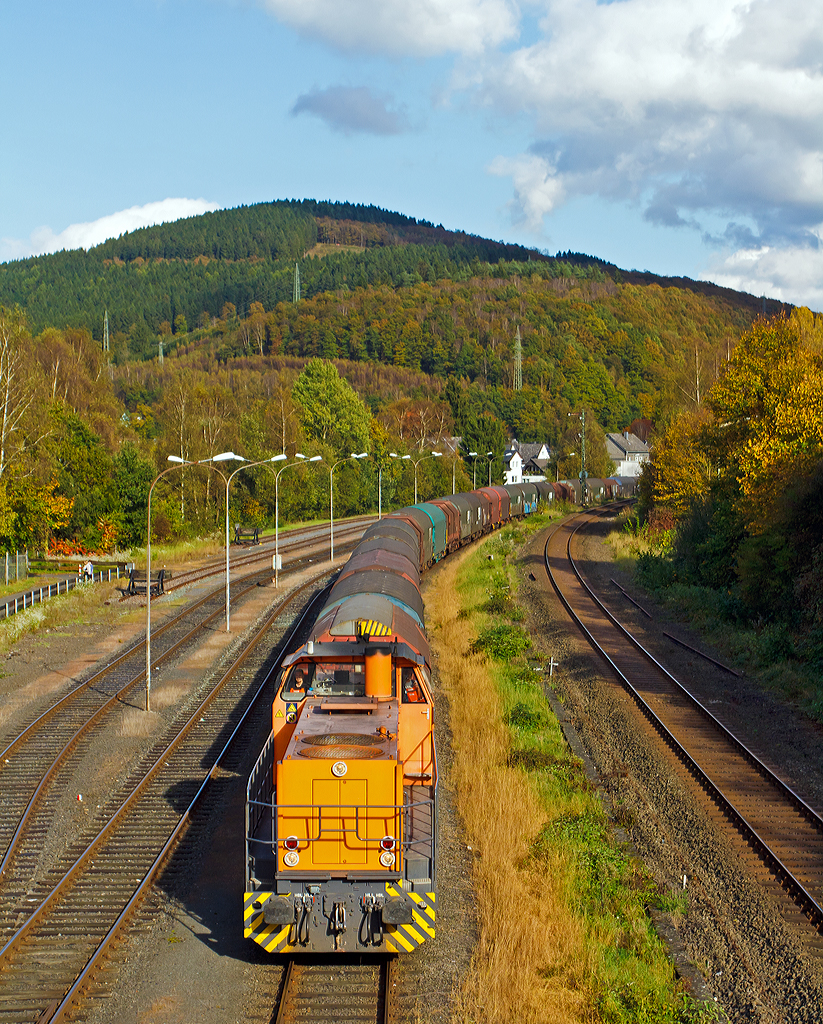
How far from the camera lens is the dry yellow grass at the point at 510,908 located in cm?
995

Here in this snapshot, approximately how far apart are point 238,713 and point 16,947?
11.1 metres

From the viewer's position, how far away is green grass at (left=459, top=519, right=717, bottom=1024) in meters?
9.99

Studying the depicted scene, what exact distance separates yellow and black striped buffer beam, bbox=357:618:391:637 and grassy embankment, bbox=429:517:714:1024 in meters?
4.10

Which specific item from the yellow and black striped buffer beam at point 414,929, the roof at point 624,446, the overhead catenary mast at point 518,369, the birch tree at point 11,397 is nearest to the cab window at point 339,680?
the yellow and black striped buffer beam at point 414,929

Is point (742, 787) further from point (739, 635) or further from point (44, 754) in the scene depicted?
point (44, 754)

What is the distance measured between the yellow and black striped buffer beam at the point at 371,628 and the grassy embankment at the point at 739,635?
1276cm

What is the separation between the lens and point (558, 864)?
13188 mm

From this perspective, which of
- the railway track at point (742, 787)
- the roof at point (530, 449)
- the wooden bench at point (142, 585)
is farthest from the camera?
the roof at point (530, 449)

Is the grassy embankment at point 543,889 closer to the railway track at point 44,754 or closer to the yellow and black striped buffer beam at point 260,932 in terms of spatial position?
the yellow and black striped buffer beam at point 260,932

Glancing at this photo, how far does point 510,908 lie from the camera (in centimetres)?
1188

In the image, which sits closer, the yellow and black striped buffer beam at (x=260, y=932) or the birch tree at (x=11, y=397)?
the yellow and black striped buffer beam at (x=260, y=932)

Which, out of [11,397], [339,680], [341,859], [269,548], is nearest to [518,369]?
[269,548]

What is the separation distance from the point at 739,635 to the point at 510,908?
61.8ft

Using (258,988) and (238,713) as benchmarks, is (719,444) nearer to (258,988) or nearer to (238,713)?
(238,713)
